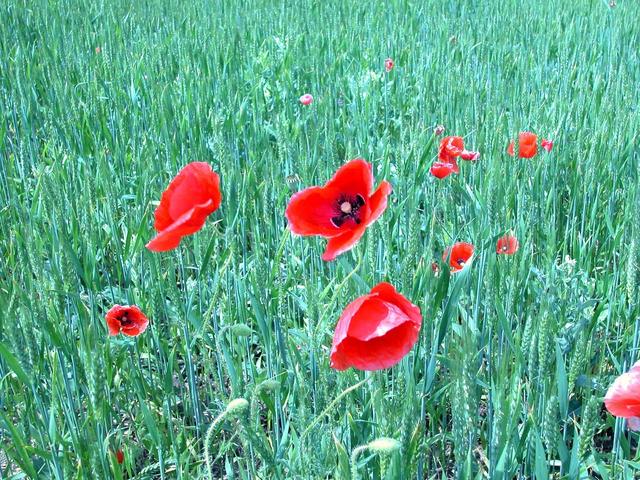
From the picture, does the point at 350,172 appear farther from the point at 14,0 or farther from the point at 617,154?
the point at 14,0

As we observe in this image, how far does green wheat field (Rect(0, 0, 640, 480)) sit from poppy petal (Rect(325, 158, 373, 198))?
8 centimetres

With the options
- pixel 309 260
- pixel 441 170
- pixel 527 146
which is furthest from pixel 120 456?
pixel 527 146

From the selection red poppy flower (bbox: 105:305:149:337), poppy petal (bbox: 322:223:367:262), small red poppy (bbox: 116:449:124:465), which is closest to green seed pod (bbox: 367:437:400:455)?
poppy petal (bbox: 322:223:367:262)

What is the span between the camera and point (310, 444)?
831 mm

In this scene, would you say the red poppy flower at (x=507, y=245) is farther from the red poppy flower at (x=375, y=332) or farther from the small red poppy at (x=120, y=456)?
the small red poppy at (x=120, y=456)

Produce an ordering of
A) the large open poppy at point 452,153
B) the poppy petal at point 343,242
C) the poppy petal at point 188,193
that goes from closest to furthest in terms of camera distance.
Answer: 1. the poppy petal at point 343,242
2. the poppy petal at point 188,193
3. the large open poppy at point 452,153

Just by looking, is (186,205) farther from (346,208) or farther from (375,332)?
(375,332)

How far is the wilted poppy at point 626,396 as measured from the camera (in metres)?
0.75

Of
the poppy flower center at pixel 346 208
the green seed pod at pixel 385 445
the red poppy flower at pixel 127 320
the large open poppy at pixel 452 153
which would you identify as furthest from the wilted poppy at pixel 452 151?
the green seed pod at pixel 385 445

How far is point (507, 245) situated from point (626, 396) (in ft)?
1.56

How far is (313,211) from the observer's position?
3.23 ft

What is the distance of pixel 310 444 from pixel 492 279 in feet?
1.12

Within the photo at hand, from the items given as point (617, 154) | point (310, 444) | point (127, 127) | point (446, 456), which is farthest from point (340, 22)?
point (310, 444)

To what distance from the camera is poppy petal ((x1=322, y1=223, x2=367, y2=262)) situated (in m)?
0.84
